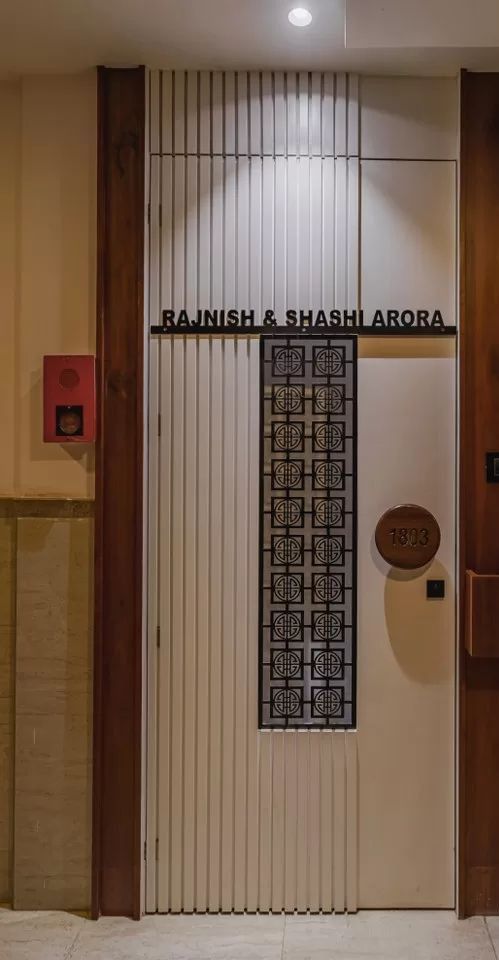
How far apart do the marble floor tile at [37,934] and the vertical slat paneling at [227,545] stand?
323 millimetres

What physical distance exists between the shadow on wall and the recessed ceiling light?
172 cm

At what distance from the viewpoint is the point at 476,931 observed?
2350mm

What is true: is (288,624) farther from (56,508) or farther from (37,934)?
(37,934)

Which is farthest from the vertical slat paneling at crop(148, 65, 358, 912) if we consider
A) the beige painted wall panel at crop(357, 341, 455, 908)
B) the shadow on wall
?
the shadow on wall

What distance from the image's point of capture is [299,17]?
2.12 meters

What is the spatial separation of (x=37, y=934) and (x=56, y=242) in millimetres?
2273

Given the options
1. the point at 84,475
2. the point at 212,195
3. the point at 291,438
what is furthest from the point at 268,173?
the point at 84,475

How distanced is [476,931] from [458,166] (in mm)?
2529

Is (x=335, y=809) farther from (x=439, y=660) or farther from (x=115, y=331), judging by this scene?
(x=115, y=331)

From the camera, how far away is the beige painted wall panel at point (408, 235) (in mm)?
2443

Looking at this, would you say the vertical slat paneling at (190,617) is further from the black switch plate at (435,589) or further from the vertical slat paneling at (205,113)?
the black switch plate at (435,589)

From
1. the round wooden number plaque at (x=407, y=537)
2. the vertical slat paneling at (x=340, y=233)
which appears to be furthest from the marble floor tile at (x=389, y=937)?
the vertical slat paneling at (x=340, y=233)

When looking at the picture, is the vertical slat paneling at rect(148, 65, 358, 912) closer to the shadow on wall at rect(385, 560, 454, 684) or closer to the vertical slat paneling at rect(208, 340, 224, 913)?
the vertical slat paneling at rect(208, 340, 224, 913)

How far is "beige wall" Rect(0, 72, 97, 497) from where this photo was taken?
2.44 meters
